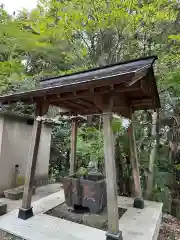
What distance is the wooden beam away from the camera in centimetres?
276

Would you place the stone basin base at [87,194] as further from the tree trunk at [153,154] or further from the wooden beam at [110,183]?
the tree trunk at [153,154]

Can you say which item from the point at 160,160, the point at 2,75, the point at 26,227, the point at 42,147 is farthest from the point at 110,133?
the point at 2,75

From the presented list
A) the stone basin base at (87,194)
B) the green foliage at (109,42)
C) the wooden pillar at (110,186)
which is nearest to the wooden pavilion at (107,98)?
the wooden pillar at (110,186)

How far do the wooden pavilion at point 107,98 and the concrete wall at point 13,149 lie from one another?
196 cm

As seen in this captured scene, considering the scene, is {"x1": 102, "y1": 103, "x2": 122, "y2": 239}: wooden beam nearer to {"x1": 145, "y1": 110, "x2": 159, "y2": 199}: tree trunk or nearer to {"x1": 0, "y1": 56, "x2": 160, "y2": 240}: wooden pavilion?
{"x1": 0, "y1": 56, "x2": 160, "y2": 240}: wooden pavilion

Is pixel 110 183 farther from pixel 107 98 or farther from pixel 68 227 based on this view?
pixel 107 98

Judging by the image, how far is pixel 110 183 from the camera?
2.84 m

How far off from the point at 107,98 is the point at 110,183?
54.1 inches

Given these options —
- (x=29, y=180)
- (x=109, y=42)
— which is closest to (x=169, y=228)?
(x=29, y=180)

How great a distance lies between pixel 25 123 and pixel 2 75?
178 centimetres

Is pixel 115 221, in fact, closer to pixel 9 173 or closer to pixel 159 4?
pixel 9 173

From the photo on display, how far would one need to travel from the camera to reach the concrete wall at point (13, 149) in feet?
17.4

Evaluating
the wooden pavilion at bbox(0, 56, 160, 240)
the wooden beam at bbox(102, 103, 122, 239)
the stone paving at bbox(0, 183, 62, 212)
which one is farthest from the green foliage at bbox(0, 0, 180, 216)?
the wooden beam at bbox(102, 103, 122, 239)

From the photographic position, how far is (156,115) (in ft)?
18.2
